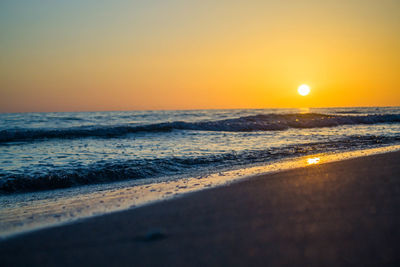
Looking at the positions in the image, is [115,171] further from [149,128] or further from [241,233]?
[149,128]

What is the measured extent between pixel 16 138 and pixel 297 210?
15318 millimetres

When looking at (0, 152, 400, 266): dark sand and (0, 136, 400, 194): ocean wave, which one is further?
(0, 136, 400, 194): ocean wave

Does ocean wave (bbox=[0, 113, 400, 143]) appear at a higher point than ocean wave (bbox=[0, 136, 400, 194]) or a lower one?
higher

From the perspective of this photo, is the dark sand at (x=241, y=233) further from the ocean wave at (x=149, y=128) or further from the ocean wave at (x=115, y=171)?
the ocean wave at (x=149, y=128)

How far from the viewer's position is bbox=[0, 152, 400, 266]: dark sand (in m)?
1.68

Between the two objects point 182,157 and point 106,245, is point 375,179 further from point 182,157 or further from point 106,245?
point 182,157

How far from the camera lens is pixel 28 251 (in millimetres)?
2010

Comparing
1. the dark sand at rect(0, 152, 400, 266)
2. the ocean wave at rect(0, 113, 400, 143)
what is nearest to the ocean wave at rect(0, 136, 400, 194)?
the dark sand at rect(0, 152, 400, 266)

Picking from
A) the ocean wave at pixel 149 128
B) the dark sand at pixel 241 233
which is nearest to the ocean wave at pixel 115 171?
the dark sand at pixel 241 233

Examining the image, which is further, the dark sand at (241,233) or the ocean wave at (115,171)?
the ocean wave at (115,171)

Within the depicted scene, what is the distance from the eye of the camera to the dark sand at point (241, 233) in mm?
1684

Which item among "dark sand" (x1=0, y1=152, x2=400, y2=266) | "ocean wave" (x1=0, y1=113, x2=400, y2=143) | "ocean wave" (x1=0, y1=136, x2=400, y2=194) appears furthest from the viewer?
"ocean wave" (x1=0, y1=113, x2=400, y2=143)

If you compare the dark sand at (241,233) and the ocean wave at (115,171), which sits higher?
the dark sand at (241,233)

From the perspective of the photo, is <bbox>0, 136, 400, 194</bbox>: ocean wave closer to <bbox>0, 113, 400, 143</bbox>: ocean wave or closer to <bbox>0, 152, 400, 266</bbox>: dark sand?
<bbox>0, 152, 400, 266</bbox>: dark sand
